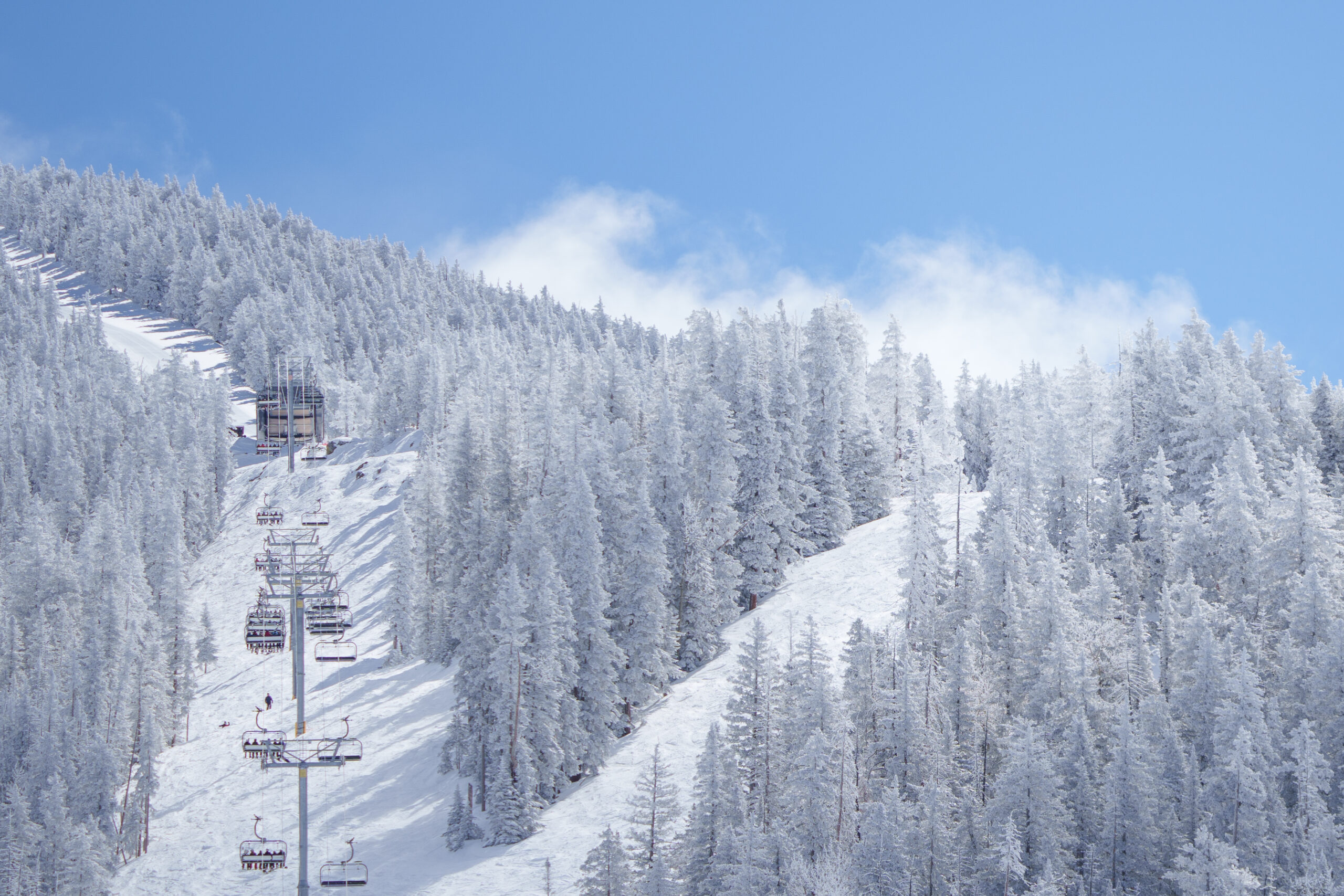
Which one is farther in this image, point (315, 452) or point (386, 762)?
point (315, 452)

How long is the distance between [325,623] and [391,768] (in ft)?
68.7

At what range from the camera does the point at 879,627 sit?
174ft

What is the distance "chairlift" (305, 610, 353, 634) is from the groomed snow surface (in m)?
12.8

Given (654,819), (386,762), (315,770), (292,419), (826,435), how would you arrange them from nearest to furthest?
(654,819) < (386,762) < (315,770) < (826,435) < (292,419)

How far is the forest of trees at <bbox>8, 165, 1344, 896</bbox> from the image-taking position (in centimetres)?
3412

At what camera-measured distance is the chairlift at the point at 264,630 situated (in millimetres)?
36125

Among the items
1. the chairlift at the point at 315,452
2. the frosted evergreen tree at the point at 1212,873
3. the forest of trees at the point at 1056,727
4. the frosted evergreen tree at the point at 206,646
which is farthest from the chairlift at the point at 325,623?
the chairlift at the point at 315,452

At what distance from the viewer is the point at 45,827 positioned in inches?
2286

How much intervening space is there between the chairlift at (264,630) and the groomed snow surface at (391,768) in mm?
13190

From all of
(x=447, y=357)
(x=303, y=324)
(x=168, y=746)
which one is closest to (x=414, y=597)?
(x=168, y=746)

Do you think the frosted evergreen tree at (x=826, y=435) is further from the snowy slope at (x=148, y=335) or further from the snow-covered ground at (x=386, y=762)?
the snowy slope at (x=148, y=335)

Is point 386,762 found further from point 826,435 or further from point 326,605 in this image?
point 826,435

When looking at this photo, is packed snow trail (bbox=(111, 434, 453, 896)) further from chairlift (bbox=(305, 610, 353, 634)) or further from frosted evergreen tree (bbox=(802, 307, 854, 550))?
frosted evergreen tree (bbox=(802, 307, 854, 550))

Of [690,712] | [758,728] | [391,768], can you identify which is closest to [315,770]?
[391,768]
